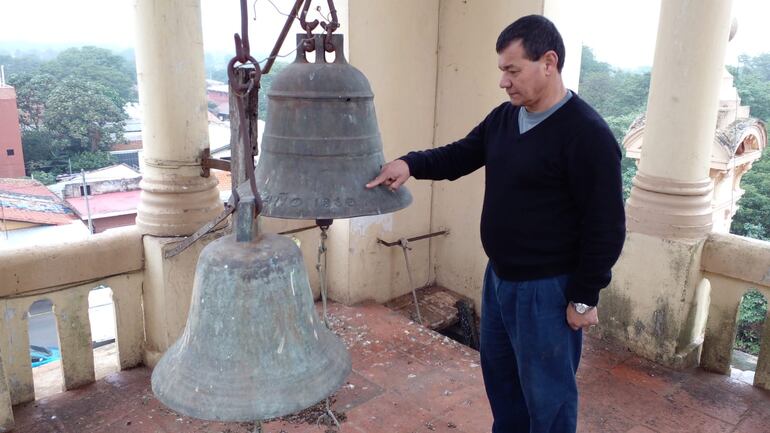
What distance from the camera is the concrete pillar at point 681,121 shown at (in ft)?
11.3

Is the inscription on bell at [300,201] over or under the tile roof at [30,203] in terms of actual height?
over

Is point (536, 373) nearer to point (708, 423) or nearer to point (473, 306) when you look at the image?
point (708, 423)

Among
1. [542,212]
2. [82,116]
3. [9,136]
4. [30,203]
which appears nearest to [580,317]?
[542,212]

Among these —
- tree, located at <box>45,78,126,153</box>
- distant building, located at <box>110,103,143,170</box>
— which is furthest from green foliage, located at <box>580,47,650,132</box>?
tree, located at <box>45,78,126,153</box>

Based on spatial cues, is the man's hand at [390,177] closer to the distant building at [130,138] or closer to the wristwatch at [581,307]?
the wristwatch at [581,307]

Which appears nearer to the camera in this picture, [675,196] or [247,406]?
[247,406]

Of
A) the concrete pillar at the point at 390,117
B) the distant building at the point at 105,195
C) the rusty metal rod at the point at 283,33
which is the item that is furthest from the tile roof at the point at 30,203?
the rusty metal rod at the point at 283,33

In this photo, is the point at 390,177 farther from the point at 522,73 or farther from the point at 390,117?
the point at 390,117

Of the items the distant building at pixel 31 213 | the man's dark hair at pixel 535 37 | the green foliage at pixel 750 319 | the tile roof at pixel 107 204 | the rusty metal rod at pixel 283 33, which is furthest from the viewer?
the tile roof at pixel 107 204

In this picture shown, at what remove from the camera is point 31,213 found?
30.3 feet

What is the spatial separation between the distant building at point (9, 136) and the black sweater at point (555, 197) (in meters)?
Answer: 8.18

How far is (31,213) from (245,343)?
9.50 m

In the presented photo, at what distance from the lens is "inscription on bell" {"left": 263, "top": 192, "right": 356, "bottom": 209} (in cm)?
159

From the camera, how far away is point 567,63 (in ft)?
14.1
